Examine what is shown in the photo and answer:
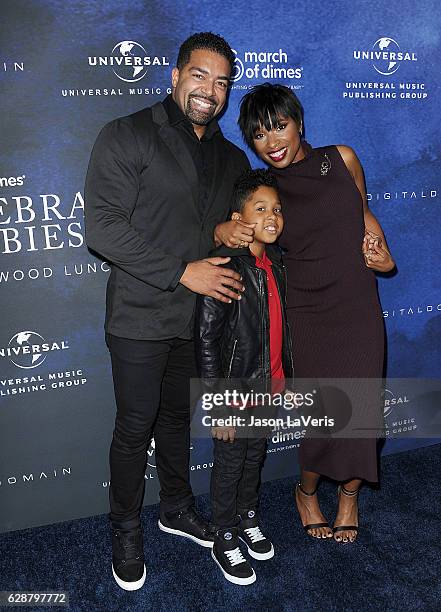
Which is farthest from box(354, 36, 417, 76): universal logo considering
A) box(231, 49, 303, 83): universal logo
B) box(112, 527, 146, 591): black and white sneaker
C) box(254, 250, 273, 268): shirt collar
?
box(112, 527, 146, 591): black and white sneaker

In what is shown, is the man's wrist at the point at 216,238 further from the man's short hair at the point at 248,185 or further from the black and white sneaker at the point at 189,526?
the black and white sneaker at the point at 189,526

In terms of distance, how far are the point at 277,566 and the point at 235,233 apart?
58.1 inches

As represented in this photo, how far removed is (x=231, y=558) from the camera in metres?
2.51

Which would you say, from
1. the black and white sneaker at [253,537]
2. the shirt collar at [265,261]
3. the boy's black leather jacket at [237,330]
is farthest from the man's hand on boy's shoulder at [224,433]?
the shirt collar at [265,261]

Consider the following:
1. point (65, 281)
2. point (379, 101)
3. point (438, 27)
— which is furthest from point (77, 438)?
point (438, 27)

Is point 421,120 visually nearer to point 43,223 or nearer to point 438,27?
point 438,27

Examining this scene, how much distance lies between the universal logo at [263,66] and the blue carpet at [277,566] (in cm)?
211

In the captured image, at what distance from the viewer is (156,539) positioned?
2.77 meters

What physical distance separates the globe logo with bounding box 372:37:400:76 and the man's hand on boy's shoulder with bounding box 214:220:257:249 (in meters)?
1.26

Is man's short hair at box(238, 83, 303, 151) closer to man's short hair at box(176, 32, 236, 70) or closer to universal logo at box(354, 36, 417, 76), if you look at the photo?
man's short hair at box(176, 32, 236, 70)

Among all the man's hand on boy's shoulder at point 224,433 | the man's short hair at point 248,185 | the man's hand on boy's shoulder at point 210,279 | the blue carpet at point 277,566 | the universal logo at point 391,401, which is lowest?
the blue carpet at point 277,566

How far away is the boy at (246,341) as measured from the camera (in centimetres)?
227

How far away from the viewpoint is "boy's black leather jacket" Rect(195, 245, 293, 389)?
224cm

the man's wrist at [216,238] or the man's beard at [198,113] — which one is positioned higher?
the man's beard at [198,113]
